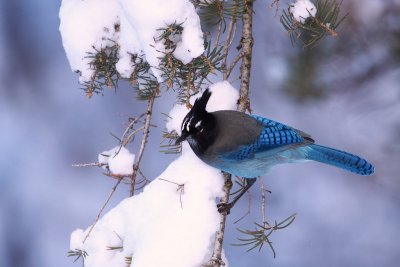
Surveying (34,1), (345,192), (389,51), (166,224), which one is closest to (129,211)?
(166,224)

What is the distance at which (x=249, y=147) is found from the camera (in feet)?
5.69

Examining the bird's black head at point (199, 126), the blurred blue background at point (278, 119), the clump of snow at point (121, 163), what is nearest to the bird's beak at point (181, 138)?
the bird's black head at point (199, 126)

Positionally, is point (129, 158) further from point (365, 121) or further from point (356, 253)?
point (356, 253)

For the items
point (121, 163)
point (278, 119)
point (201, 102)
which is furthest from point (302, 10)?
point (278, 119)

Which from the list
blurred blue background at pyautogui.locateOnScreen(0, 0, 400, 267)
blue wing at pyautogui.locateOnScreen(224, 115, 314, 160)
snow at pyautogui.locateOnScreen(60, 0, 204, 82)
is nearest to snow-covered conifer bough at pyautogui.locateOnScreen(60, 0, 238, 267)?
snow at pyautogui.locateOnScreen(60, 0, 204, 82)

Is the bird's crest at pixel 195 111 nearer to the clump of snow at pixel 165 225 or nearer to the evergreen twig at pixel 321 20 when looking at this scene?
the clump of snow at pixel 165 225

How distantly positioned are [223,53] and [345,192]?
1.27 meters

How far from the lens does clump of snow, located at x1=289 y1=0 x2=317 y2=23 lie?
1443 mm

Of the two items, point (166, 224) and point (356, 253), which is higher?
point (356, 253)

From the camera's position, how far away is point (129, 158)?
1.46 m

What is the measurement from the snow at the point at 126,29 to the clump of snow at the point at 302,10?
26 cm

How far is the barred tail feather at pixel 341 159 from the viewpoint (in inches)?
64.7

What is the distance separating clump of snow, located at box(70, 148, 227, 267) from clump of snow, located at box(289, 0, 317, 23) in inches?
16.9

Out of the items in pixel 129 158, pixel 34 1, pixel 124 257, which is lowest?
pixel 124 257
